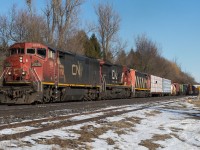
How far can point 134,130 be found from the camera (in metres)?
10.3

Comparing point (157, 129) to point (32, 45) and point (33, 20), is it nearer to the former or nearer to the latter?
point (32, 45)

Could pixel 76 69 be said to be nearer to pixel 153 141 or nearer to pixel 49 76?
pixel 49 76

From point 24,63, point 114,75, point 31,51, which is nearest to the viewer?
point 24,63

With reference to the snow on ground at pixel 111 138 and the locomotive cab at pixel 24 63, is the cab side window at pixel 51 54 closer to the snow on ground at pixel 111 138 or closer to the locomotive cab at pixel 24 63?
the locomotive cab at pixel 24 63

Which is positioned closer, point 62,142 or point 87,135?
point 62,142

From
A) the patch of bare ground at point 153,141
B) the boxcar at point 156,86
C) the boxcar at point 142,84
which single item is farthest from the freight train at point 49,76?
the boxcar at point 156,86

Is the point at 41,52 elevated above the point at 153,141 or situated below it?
→ above

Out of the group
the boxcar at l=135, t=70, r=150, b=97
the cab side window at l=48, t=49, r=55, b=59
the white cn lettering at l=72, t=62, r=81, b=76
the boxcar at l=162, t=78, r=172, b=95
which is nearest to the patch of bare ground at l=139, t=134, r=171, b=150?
the cab side window at l=48, t=49, r=55, b=59

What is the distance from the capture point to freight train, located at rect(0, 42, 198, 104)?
18469 mm

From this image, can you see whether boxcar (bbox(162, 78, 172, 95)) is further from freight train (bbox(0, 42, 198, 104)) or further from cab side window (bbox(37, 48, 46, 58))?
cab side window (bbox(37, 48, 46, 58))

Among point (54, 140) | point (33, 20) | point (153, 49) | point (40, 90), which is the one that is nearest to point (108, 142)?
point (54, 140)

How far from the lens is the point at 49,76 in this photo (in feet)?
65.8

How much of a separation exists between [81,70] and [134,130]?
15284mm

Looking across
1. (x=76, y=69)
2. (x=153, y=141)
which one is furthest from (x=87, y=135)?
(x=76, y=69)
